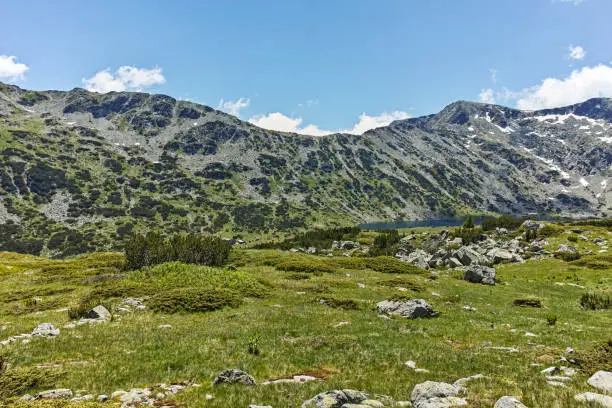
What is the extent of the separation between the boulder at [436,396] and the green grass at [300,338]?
43 centimetres

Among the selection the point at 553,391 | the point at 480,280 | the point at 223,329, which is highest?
the point at 553,391

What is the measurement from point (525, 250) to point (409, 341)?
61.1 m

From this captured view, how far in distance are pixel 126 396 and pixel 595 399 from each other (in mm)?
12634

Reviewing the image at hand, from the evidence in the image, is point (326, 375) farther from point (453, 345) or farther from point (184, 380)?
point (453, 345)

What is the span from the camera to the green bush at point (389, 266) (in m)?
52.2

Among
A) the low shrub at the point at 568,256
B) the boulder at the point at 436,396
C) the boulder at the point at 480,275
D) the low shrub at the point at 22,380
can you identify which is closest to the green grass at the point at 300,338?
the low shrub at the point at 22,380

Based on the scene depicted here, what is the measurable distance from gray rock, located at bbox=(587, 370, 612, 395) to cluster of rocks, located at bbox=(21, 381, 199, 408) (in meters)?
12.4

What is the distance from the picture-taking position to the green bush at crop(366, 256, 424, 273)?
52.2 meters

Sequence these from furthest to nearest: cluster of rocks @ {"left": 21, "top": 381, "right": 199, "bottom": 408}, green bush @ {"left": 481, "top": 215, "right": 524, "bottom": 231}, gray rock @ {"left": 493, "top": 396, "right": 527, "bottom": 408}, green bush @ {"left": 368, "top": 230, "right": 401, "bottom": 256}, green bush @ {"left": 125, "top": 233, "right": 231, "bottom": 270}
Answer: green bush @ {"left": 481, "top": 215, "right": 524, "bottom": 231}
green bush @ {"left": 368, "top": 230, "right": 401, "bottom": 256}
green bush @ {"left": 125, "top": 233, "right": 231, "bottom": 270}
cluster of rocks @ {"left": 21, "top": 381, "right": 199, "bottom": 408}
gray rock @ {"left": 493, "top": 396, "right": 527, "bottom": 408}

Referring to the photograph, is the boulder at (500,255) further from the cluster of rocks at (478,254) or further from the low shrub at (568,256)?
the low shrub at (568,256)

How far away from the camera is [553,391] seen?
9.76 metres

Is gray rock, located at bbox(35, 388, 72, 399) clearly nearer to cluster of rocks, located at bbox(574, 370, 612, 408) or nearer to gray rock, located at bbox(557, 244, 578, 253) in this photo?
cluster of rocks, located at bbox(574, 370, 612, 408)

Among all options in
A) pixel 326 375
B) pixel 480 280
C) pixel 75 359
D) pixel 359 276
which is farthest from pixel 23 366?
pixel 480 280

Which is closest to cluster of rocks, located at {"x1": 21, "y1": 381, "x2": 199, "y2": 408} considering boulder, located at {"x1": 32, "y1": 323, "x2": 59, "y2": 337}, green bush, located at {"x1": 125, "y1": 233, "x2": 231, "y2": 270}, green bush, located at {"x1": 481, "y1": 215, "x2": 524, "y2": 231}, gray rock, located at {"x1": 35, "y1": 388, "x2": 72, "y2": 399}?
gray rock, located at {"x1": 35, "y1": 388, "x2": 72, "y2": 399}
